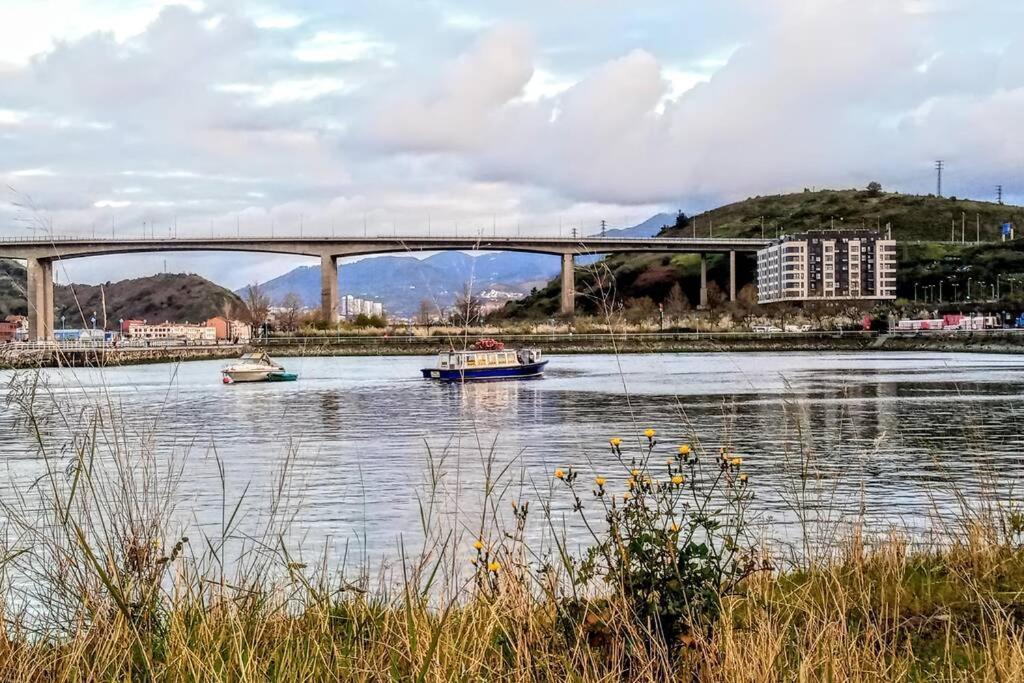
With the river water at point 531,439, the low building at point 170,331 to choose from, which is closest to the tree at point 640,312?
the river water at point 531,439

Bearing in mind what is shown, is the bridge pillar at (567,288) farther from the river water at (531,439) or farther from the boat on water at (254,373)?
the river water at (531,439)

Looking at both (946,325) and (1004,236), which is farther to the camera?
(1004,236)

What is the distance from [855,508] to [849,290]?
13610cm

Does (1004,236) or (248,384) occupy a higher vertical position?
(1004,236)

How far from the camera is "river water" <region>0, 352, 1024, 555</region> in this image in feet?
41.9

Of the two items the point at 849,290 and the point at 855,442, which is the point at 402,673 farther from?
the point at 849,290

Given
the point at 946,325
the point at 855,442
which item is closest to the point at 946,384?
the point at 855,442

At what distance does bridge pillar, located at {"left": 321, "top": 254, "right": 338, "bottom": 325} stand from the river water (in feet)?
222

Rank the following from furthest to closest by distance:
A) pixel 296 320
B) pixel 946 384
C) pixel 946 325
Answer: pixel 296 320
pixel 946 325
pixel 946 384

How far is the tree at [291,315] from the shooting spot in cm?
12825

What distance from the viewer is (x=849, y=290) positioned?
142625 millimetres

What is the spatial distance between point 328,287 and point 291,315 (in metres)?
19.7

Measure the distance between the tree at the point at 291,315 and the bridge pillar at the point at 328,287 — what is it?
4244 millimetres

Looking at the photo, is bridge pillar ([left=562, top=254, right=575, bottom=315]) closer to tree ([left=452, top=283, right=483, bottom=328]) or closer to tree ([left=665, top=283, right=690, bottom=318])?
tree ([left=665, top=283, right=690, bottom=318])
